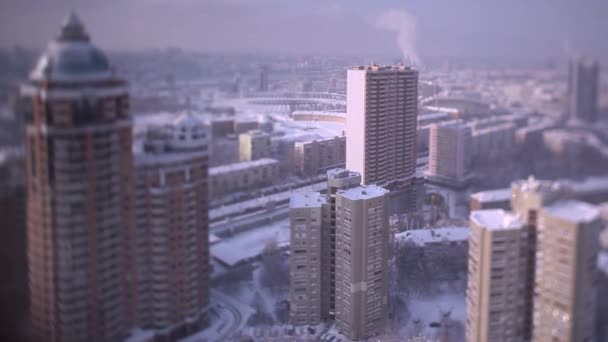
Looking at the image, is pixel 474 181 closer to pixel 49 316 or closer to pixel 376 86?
pixel 376 86

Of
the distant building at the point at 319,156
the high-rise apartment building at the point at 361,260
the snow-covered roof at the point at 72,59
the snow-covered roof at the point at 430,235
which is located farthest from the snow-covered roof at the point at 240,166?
the snow-covered roof at the point at 430,235

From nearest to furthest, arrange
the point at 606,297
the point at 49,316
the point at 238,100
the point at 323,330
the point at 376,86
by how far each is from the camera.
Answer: the point at 606,297 → the point at 49,316 → the point at 323,330 → the point at 238,100 → the point at 376,86

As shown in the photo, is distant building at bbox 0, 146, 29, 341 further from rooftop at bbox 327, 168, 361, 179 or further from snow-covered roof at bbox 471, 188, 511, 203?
snow-covered roof at bbox 471, 188, 511, 203

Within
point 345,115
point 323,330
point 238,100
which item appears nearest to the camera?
point 323,330

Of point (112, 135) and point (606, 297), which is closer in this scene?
point (606, 297)

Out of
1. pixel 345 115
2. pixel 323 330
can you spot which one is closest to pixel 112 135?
pixel 323 330

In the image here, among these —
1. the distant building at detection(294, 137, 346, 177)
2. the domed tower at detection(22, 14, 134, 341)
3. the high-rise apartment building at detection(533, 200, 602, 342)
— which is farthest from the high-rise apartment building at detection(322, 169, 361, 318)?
the high-rise apartment building at detection(533, 200, 602, 342)

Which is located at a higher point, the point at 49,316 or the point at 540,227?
the point at 540,227

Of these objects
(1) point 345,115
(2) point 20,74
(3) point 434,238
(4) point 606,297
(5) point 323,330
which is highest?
(2) point 20,74

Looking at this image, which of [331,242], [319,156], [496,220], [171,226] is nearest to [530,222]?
[496,220]
